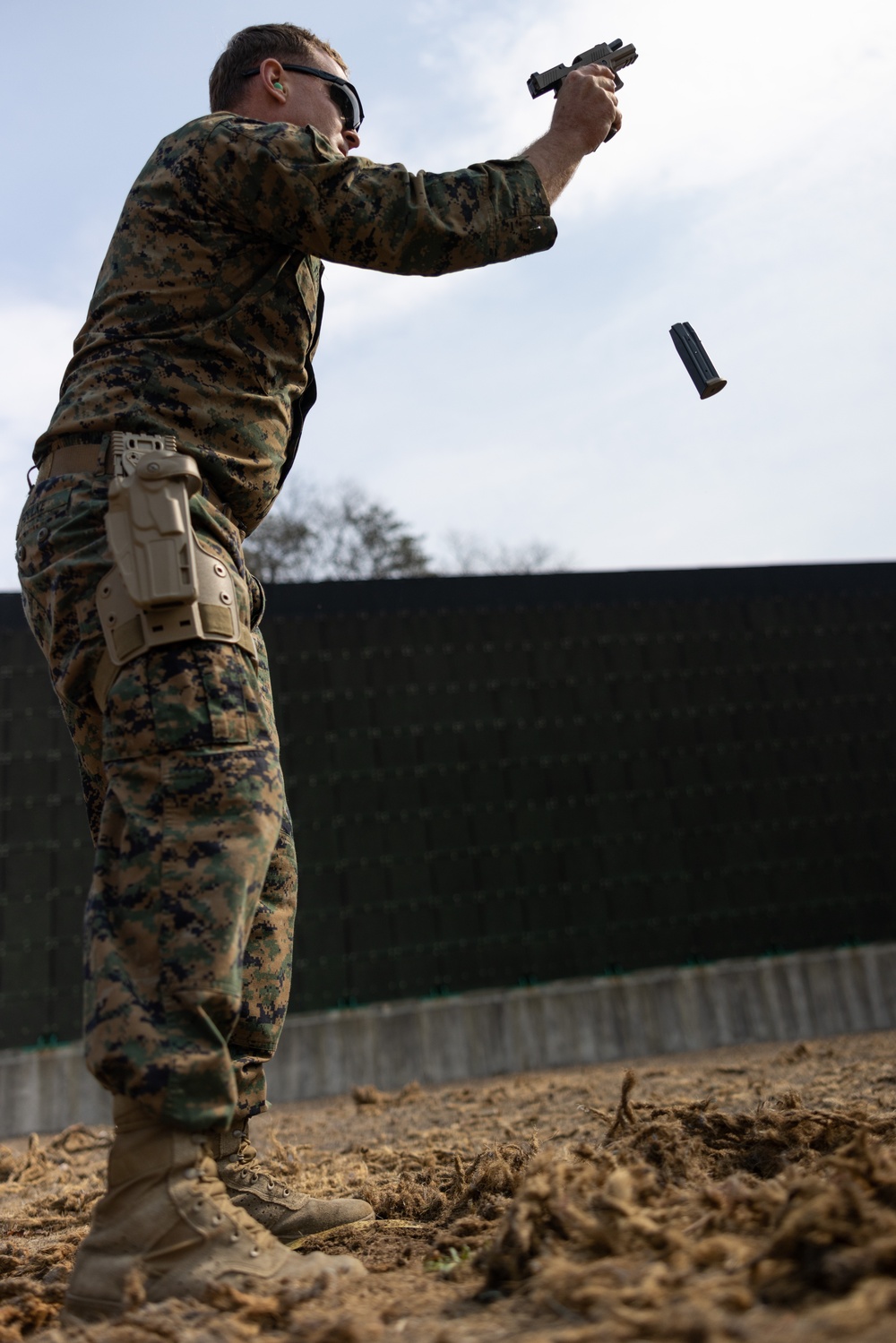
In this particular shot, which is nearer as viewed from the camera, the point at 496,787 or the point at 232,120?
the point at 232,120

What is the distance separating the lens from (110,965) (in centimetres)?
147

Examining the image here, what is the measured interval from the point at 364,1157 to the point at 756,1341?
2.14 meters

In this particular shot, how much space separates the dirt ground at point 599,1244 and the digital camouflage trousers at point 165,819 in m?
0.30

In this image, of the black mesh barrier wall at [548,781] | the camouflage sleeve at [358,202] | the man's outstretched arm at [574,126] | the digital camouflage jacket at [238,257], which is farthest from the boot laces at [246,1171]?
the black mesh barrier wall at [548,781]

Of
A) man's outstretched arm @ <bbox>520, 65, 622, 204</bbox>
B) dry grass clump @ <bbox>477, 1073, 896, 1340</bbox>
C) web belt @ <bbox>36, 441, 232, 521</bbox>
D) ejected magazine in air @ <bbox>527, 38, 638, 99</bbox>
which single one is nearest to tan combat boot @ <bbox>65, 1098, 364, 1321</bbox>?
dry grass clump @ <bbox>477, 1073, 896, 1340</bbox>

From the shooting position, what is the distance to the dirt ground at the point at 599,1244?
0.97 m

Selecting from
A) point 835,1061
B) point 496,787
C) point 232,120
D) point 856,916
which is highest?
point 232,120

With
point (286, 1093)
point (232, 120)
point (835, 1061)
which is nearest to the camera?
point (232, 120)

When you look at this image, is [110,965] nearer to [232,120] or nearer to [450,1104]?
[232,120]

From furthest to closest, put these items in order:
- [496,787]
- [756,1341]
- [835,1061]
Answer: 1. [496,787]
2. [835,1061]
3. [756,1341]

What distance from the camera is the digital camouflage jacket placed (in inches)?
71.9

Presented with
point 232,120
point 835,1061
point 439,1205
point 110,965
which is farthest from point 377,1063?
point 232,120

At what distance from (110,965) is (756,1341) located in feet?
3.06

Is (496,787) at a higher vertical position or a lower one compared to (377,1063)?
higher
